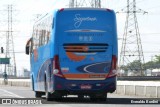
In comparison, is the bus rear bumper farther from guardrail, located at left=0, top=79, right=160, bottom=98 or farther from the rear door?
guardrail, located at left=0, top=79, right=160, bottom=98

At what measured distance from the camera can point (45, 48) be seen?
1062 inches

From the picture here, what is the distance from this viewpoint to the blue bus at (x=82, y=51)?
24984 millimetres

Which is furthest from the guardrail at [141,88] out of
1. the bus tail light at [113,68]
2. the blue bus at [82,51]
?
the blue bus at [82,51]

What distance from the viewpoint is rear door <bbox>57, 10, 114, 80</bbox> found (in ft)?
82.2

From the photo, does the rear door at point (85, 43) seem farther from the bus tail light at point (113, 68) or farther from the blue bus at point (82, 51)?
the bus tail light at point (113, 68)

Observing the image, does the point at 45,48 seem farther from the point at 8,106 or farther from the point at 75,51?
the point at 8,106

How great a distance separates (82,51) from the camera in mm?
25203

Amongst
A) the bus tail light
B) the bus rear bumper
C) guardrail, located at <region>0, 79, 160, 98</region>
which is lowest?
guardrail, located at <region>0, 79, 160, 98</region>

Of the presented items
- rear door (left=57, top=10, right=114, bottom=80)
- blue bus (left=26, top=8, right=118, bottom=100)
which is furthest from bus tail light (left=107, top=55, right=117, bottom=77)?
rear door (left=57, top=10, right=114, bottom=80)

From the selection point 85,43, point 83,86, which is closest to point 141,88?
point 83,86

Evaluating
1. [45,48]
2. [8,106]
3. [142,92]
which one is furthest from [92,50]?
[142,92]

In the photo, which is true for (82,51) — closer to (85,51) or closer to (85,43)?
(85,51)

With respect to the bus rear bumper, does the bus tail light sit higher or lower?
higher

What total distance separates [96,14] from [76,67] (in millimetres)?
2330
